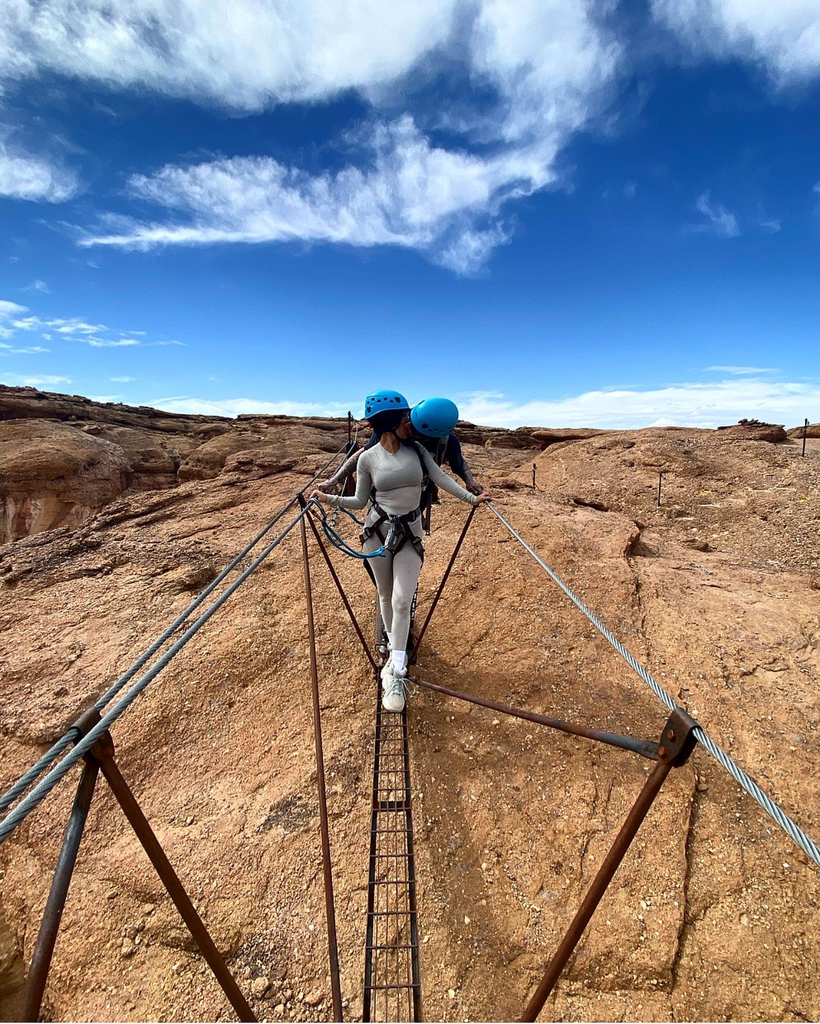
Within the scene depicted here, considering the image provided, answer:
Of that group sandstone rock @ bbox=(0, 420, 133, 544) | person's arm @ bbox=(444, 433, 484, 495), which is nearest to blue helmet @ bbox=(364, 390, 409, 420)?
person's arm @ bbox=(444, 433, 484, 495)

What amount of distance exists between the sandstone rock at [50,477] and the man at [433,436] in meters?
19.0

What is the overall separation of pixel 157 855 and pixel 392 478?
8.55 ft

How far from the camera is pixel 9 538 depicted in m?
18.5

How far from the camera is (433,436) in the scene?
3.73 meters

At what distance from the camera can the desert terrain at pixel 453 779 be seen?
2.44 m

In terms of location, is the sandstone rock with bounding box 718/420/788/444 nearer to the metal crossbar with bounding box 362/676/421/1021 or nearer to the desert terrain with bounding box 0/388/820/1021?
the desert terrain with bounding box 0/388/820/1021

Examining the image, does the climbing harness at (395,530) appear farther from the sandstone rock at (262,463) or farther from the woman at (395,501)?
the sandstone rock at (262,463)

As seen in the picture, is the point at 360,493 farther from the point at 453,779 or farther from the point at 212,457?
the point at 212,457

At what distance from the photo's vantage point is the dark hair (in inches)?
141

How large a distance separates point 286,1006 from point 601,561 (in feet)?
17.4

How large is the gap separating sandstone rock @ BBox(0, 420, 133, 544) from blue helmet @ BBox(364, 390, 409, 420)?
19.4m

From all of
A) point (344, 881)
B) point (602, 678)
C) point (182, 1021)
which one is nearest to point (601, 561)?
point (602, 678)

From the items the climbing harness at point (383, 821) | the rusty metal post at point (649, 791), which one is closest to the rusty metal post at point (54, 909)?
the climbing harness at point (383, 821)

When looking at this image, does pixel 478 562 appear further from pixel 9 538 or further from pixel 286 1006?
pixel 9 538
